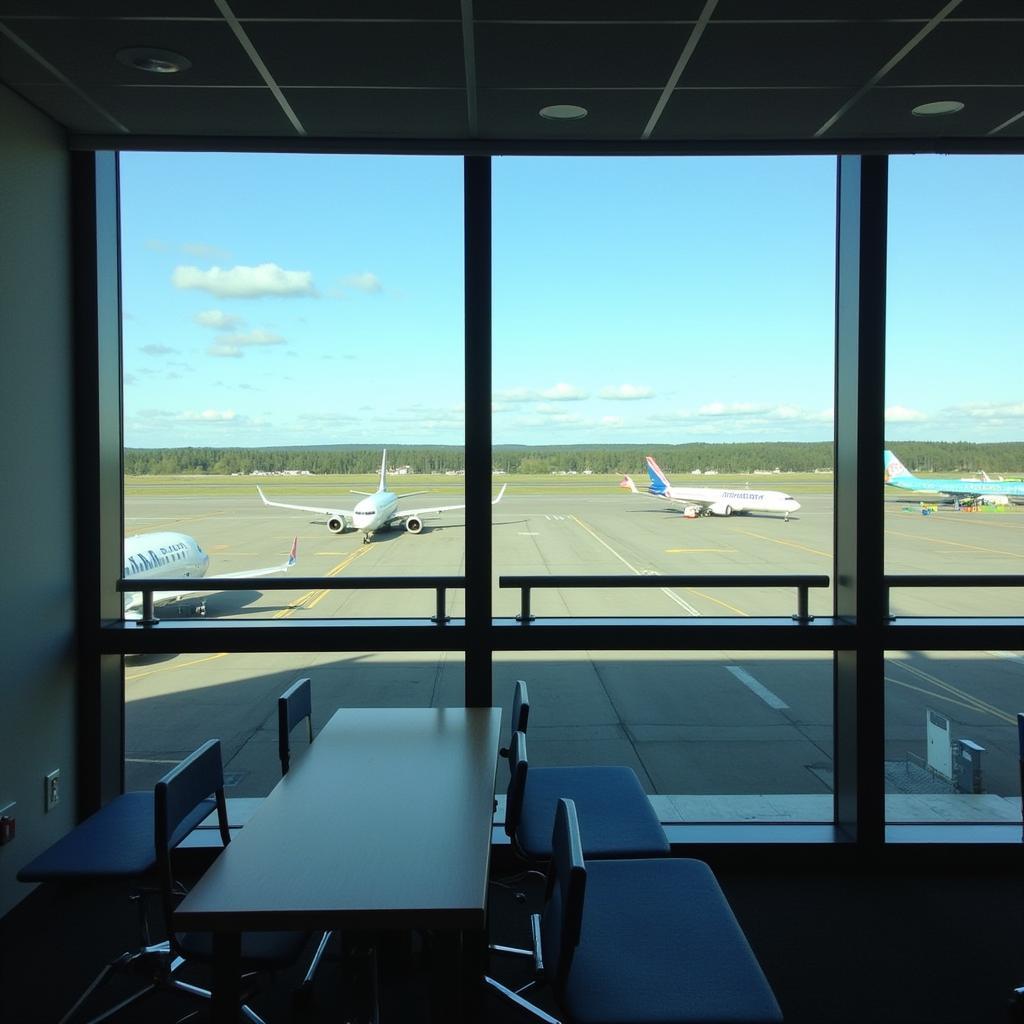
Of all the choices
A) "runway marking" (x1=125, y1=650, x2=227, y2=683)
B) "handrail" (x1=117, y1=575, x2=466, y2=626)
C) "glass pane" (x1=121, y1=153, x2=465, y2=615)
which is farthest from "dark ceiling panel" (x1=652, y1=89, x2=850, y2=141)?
"runway marking" (x1=125, y1=650, x2=227, y2=683)

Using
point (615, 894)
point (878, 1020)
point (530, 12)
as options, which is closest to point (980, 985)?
point (878, 1020)

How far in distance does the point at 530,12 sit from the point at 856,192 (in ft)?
6.14

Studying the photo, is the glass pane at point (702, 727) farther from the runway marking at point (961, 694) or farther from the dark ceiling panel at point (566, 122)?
the dark ceiling panel at point (566, 122)

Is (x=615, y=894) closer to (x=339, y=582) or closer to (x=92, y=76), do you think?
Answer: (x=339, y=582)

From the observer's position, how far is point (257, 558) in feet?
12.8

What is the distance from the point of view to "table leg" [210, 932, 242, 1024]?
6.09 ft

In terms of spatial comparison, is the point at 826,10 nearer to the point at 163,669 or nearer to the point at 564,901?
the point at 564,901

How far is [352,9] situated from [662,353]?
1916 mm

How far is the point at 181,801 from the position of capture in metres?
2.35

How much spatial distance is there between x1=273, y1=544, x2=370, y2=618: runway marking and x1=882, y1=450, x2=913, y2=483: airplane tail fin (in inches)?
93.3

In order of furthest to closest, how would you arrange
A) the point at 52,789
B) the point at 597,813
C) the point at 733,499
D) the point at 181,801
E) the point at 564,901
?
the point at 733,499
the point at 52,789
the point at 597,813
the point at 181,801
the point at 564,901

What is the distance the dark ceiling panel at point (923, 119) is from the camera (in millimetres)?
3039

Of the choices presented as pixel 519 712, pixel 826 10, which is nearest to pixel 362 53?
pixel 826 10

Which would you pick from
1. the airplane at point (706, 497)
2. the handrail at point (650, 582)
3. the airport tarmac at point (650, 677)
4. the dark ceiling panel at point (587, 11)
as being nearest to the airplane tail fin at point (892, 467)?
the airport tarmac at point (650, 677)
